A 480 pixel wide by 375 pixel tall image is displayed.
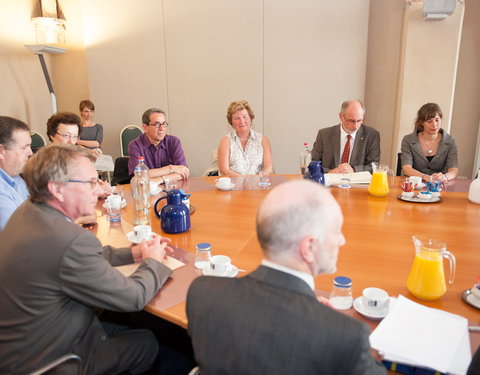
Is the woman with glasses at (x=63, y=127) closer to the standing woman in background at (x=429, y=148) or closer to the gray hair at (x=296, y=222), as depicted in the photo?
the gray hair at (x=296, y=222)

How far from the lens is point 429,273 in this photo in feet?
3.84

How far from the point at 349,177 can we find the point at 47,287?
2.13m

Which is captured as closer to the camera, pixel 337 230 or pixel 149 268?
pixel 337 230

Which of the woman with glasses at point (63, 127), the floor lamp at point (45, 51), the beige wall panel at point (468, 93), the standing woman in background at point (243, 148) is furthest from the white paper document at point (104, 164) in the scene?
the beige wall panel at point (468, 93)

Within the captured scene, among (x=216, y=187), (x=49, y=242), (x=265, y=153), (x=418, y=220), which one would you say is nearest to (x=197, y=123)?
(x=265, y=153)

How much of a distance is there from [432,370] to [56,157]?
1.26m

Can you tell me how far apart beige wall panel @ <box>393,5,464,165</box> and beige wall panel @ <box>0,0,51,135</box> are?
4.89m

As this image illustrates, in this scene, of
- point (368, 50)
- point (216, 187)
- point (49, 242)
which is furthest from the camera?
point (368, 50)

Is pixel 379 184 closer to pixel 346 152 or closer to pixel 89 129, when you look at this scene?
pixel 346 152

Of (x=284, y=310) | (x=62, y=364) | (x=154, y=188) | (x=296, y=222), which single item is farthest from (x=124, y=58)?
(x=284, y=310)

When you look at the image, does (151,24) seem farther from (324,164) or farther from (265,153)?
(324,164)

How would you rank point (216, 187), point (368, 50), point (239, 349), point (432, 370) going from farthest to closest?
point (368, 50), point (216, 187), point (432, 370), point (239, 349)

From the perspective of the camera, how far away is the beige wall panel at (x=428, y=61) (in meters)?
3.98

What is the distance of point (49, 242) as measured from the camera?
1107 mm
